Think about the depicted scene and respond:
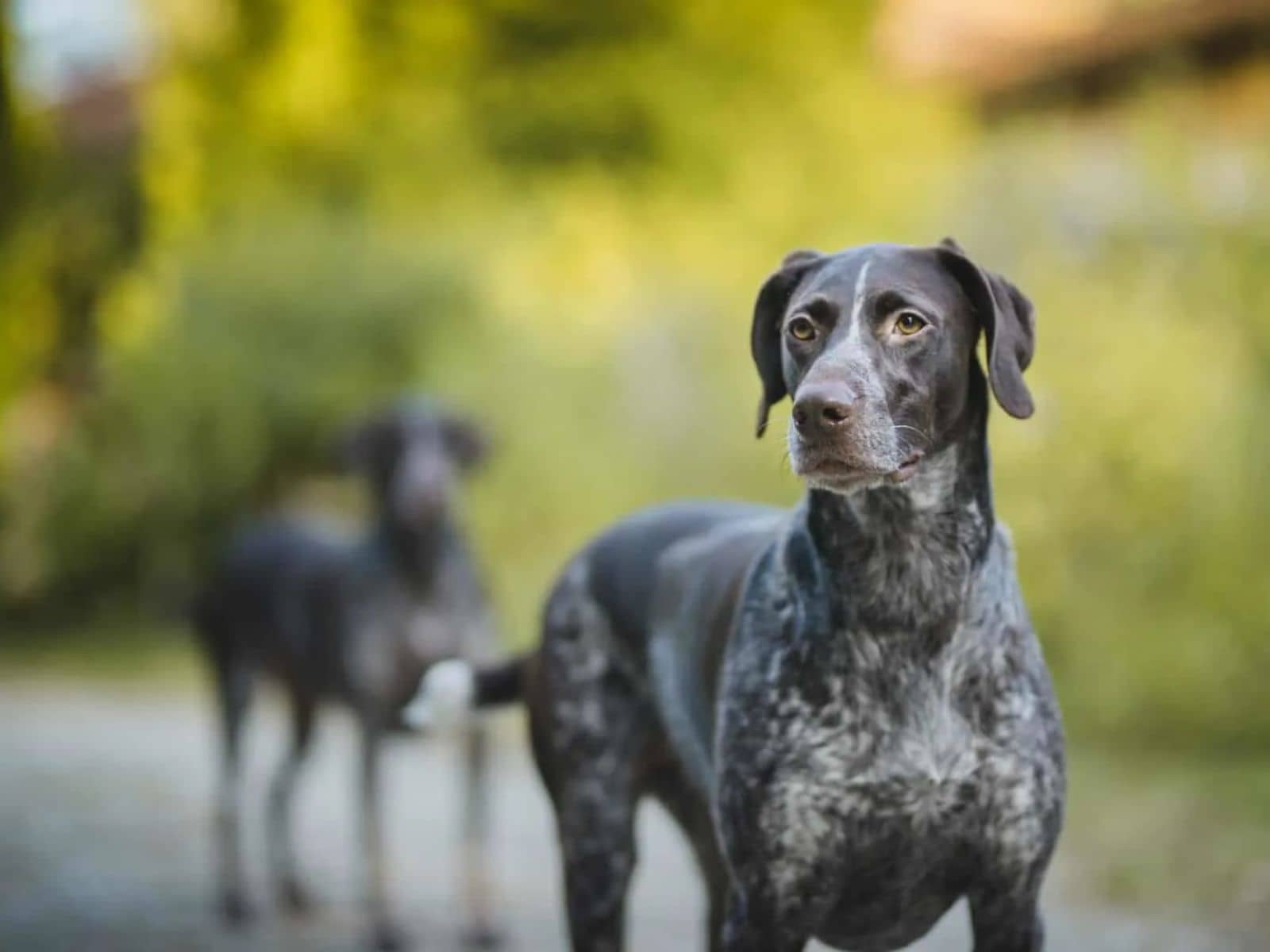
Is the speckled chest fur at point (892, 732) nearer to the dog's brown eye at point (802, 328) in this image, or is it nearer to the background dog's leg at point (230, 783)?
the dog's brown eye at point (802, 328)

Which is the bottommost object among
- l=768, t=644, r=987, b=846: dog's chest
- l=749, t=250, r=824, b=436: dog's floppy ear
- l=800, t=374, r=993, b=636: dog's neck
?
l=768, t=644, r=987, b=846: dog's chest

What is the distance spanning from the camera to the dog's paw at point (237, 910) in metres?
7.33

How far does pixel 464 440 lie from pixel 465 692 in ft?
10.3

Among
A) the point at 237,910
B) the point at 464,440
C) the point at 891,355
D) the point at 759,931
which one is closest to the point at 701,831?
the point at 759,931

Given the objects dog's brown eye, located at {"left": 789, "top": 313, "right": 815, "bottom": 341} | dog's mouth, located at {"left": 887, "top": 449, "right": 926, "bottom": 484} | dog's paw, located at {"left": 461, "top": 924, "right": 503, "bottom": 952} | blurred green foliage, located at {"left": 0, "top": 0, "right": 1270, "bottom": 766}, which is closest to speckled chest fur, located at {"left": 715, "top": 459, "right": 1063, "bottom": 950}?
dog's mouth, located at {"left": 887, "top": 449, "right": 926, "bottom": 484}

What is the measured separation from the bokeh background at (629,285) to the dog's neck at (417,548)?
3.01 m

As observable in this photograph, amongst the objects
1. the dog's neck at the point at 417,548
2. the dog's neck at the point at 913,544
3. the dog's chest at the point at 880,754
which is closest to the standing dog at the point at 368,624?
the dog's neck at the point at 417,548

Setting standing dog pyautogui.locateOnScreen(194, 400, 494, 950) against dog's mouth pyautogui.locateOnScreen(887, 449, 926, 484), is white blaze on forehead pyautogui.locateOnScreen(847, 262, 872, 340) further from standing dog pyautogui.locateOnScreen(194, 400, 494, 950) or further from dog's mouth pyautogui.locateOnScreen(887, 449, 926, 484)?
standing dog pyautogui.locateOnScreen(194, 400, 494, 950)

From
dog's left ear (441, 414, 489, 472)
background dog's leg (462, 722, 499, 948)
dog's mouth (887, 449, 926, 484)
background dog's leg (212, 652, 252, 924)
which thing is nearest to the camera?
dog's mouth (887, 449, 926, 484)

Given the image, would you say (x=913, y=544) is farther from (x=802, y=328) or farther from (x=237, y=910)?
(x=237, y=910)

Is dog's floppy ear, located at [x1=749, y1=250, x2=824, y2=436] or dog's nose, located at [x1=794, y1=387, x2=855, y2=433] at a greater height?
dog's floppy ear, located at [x1=749, y1=250, x2=824, y2=436]

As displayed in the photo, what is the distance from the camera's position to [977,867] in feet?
11.4

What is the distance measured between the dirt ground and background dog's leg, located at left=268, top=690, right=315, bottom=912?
0.38ft

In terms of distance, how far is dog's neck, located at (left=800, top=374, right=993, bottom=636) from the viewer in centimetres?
349
